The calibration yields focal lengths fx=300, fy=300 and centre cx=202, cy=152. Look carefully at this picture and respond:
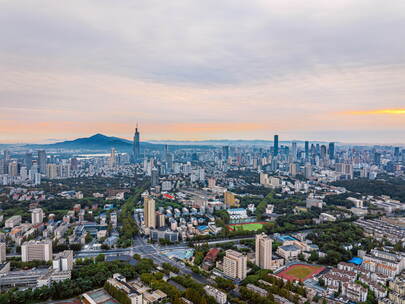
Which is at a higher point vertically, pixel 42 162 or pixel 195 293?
pixel 42 162

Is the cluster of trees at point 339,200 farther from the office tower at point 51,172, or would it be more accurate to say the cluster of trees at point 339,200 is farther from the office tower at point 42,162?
the office tower at point 42,162

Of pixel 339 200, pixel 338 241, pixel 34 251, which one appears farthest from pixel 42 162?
pixel 338 241

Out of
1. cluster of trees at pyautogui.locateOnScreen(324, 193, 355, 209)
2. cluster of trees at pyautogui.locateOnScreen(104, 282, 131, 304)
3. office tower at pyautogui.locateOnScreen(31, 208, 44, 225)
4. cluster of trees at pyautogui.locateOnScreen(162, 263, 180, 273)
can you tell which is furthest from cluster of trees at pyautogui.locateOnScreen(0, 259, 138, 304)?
cluster of trees at pyautogui.locateOnScreen(324, 193, 355, 209)

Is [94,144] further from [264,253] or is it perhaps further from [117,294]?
[117,294]

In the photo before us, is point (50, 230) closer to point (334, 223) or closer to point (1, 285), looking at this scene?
point (1, 285)

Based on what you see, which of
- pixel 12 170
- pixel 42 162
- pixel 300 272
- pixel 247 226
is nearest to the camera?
pixel 300 272

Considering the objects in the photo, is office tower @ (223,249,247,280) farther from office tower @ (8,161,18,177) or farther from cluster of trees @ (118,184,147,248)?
office tower @ (8,161,18,177)

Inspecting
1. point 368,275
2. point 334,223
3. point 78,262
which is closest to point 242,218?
point 334,223

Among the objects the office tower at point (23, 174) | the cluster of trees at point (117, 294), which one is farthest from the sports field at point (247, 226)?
the office tower at point (23, 174)
